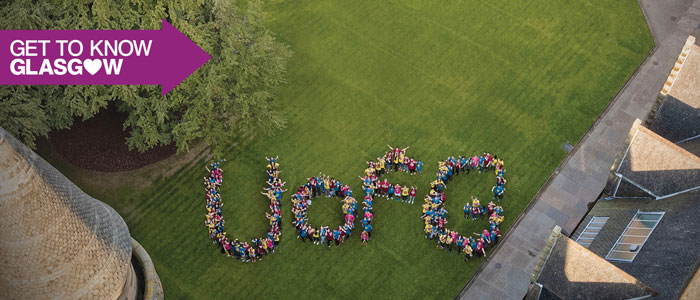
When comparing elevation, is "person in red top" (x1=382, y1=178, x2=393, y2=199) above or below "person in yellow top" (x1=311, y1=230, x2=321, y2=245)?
above

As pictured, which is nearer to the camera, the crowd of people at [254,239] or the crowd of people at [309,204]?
the crowd of people at [254,239]

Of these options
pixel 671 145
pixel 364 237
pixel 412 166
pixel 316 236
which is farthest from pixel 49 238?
pixel 671 145

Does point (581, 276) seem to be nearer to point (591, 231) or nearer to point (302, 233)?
point (591, 231)

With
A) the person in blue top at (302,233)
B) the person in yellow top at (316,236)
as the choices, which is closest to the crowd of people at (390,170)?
the person in yellow top at (316,236)

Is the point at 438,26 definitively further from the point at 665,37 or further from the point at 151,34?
the point at 151,34

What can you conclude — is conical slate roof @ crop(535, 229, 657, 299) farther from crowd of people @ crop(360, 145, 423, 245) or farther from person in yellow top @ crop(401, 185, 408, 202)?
crowd of people @ crop(360, 145, 423, 245)

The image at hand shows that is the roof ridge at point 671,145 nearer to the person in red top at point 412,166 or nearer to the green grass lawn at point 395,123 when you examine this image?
the green grass lawn at point 395,123

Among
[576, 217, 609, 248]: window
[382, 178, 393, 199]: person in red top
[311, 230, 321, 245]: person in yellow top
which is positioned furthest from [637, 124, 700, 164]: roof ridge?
[311, 230, 321, 245]: person in yellow top

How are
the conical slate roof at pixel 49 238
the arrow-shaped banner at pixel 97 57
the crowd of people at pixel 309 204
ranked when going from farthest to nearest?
the crowd of people at pixel 309 204 → the arrow-shaped banner at pixel 97 57 → the conical slate roof at pixel 49 238
